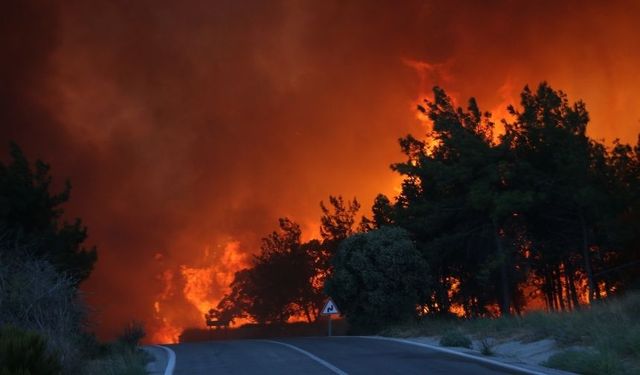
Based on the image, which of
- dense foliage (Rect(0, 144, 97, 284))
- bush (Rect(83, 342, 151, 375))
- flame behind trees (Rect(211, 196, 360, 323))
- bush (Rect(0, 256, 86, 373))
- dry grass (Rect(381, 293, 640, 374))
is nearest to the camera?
dry grass (Rect(381, 293, 640, 374))

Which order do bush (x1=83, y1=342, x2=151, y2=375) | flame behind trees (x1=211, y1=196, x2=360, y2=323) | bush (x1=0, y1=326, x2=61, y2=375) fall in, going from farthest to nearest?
flame behind trees (x1=211, y1=196, x2=360, y2=323), bush (x1=83, y1=342, x2=151, y2=375), bush (x1=0, y1=326, x2=61, y2=375)

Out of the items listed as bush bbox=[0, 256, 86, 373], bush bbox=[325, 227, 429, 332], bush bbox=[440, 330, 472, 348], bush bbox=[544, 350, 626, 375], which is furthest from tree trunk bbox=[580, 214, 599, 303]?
bush bbox=[0, 256, 86, 373]

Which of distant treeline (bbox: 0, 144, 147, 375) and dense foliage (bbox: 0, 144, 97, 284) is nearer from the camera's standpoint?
distant treeline (bbox: 0, 144, 147, 375)

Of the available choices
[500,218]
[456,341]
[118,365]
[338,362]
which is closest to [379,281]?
[500,218]

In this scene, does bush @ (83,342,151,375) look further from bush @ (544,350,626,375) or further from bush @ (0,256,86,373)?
bush @ (544,350,626,375)

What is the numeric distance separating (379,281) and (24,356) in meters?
23.4

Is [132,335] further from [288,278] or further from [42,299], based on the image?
[288,278]

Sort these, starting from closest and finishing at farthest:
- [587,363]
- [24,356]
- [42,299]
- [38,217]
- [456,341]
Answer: [24,356], [587,363], [42,299], [456,341], [38,217]

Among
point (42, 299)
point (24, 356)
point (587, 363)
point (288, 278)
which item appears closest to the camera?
point (24, 356)

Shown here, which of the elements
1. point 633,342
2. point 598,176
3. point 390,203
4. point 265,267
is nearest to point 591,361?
point 633,342

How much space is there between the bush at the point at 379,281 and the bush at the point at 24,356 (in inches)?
882

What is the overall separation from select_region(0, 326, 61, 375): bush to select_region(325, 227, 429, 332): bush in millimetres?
22412

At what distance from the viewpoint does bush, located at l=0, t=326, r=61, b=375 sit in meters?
8.77

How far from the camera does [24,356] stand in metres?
9.02
